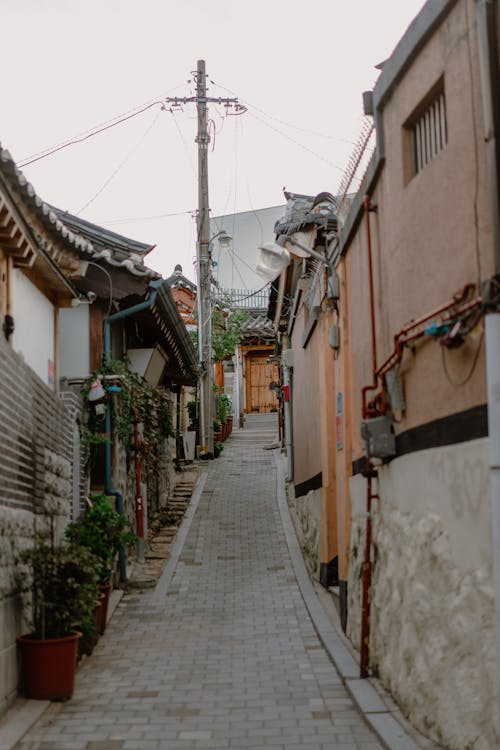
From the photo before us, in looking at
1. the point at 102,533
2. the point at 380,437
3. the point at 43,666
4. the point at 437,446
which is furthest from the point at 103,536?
the point at 437,446

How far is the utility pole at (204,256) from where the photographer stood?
24812mm

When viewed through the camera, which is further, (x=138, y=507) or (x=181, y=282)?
(x=181, y=282)

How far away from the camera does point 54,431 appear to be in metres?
10.4

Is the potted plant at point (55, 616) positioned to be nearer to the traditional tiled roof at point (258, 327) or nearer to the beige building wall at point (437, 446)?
the beige building wall at point (437, 446)

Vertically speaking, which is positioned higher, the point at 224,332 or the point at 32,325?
the point at 224,332

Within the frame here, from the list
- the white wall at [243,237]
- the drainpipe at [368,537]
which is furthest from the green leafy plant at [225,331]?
the drainpipe at [368,537]

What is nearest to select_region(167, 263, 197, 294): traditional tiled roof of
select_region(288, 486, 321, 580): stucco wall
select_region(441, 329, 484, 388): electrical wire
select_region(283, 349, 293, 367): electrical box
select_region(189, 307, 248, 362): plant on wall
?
select_region(189, 307, 248, 362): plant on wall

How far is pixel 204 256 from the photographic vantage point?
977 inches

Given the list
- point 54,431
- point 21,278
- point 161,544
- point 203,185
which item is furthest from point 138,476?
point 203,185

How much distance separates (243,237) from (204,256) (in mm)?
13773

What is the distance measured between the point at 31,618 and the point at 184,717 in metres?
1.84

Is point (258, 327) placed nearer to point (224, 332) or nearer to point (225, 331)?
point (225, 331)

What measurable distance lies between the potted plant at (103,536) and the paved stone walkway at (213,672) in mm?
629

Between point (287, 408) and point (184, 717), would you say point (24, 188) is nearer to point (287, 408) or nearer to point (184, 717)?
point (184, 717)
